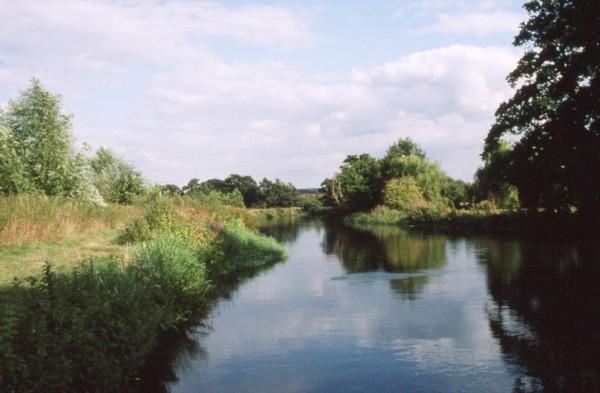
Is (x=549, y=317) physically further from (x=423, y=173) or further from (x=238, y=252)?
(x=423, y=173)

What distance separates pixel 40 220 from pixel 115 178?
3759cm

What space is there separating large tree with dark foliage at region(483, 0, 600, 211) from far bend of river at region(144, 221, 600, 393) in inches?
321

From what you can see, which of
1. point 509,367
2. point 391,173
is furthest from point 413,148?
point 509,367

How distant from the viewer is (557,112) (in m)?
29.2

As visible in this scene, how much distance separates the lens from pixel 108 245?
19.6m

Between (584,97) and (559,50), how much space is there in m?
3.68

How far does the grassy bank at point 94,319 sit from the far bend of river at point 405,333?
1075 millimetres

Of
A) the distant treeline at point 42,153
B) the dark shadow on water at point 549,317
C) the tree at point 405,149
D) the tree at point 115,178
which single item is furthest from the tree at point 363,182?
the dark shadow on water at point 549,317

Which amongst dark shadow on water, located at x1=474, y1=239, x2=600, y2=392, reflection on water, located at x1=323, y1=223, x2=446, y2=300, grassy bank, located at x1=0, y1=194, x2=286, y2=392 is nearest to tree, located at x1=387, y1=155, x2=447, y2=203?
reflection on water, located at x1=323, y1=223, x2=446, y2=300

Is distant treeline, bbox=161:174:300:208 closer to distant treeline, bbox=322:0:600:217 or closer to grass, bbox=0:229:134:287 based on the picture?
distant treeline, bbox=322:0:600:217

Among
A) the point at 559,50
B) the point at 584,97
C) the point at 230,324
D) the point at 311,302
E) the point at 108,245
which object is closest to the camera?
the point at 230,324

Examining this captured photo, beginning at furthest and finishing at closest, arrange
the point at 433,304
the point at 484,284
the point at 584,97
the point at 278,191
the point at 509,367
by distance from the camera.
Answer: the point at 278,191 < the point at 584,97 < the point at 484,284 < the point at 433,304 < the point at 509,367

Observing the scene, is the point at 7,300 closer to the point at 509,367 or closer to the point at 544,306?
the point at 509,367

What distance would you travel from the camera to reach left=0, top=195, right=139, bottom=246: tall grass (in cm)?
1703
